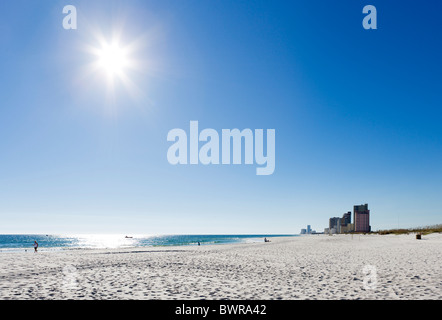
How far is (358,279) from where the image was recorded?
12.8 meters

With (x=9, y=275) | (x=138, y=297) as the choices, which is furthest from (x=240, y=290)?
(x=9, y=275)
